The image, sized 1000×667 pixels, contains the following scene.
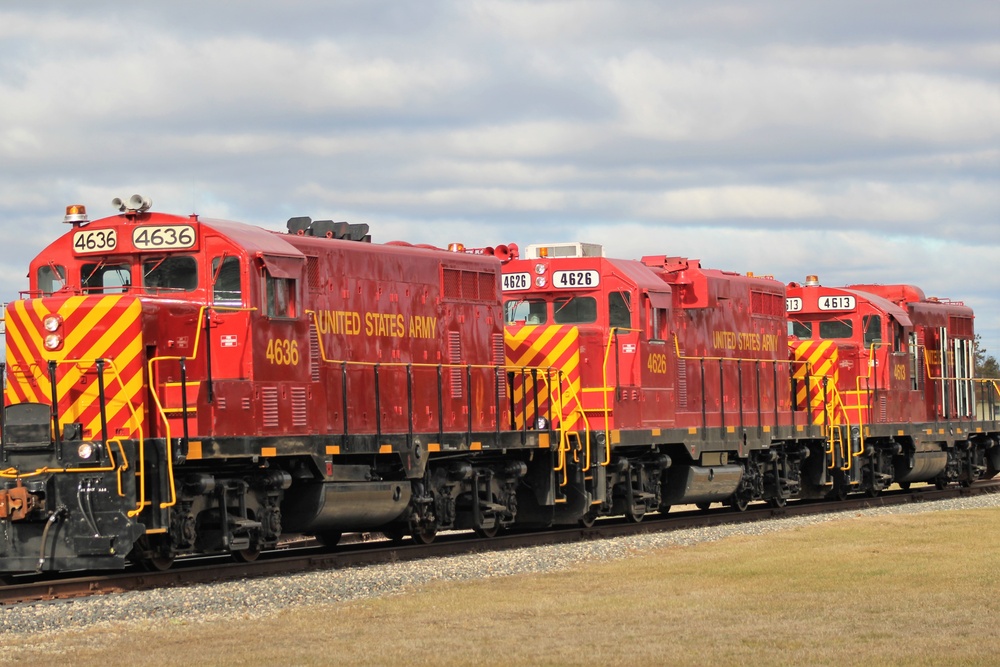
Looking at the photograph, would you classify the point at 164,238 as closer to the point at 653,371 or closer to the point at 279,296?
the point at 279,296

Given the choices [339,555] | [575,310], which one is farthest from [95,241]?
[575,310]

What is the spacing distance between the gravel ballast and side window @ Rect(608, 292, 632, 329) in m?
3.79

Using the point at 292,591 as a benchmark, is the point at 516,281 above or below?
above

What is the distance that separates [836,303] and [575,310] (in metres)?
9.69

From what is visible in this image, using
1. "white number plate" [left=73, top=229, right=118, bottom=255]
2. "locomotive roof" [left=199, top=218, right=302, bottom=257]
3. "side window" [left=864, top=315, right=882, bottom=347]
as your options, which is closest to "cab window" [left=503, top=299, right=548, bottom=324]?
"locomotive roof" [left=199, top=218, right=302, bottom=257]

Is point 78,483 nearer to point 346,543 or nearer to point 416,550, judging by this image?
point 416,550

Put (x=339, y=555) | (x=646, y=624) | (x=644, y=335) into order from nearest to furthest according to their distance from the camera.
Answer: (x=646, y=624)
(x=339, y=555)
(x=644, y=335)

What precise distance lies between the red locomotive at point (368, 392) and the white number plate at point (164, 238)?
0.03 meters

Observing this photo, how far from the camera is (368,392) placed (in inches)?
743

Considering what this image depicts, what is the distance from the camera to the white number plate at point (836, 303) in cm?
3094

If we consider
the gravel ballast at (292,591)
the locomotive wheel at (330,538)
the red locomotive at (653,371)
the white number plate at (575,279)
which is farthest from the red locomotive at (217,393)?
the white number plate at (575,279)

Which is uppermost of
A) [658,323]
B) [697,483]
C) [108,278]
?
[108,278]

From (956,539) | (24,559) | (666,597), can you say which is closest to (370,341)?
(24,559)

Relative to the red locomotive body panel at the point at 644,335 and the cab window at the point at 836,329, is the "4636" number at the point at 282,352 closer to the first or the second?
the red locomotive body panel at the point at 644,335
